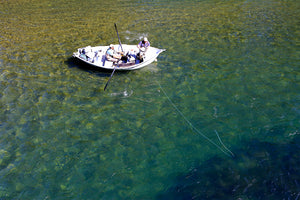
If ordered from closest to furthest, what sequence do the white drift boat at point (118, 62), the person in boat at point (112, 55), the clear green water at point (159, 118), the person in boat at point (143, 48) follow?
the clear green water at point (159, 118)
the white drift boat at point (118, 62)
the person in boat at point (112, 55)
the person in boat at point (143, 48)

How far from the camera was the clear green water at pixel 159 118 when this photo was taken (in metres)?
11.0

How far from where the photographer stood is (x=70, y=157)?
1245cm

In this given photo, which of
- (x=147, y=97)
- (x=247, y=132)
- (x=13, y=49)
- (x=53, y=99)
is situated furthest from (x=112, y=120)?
(x=13, y=49)

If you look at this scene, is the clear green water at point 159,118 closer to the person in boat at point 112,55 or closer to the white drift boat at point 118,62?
the white drift boat at point 118,62

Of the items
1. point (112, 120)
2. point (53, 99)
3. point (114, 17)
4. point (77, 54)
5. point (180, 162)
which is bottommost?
point (180, 162)

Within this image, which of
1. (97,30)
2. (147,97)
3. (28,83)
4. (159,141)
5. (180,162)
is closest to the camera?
(180,162)

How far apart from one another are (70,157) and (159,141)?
5.00m

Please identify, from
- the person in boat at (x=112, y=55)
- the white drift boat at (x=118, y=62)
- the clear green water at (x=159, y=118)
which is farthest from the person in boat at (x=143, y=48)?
the person in boat at (x=112, y=55)

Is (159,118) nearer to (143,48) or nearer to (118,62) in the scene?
(118,62)

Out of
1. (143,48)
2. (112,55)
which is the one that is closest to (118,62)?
(112,55)

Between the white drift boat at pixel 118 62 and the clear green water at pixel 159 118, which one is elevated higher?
the white drift boat at pixel 118 62

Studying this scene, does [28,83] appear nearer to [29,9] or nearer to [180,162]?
[180,162]

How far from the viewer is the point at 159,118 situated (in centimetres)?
1478

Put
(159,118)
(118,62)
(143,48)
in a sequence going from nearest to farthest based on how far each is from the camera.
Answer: (159,118), (118,62), (143,48)
